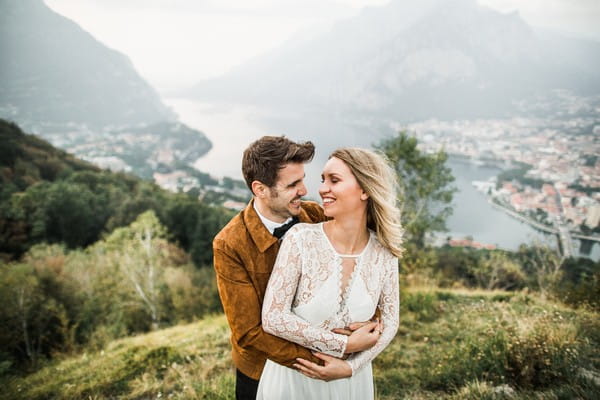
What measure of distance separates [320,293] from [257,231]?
49 cm

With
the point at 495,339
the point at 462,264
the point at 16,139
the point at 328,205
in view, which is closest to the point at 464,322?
the point at 495,339

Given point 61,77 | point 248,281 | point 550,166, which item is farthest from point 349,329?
point 61,77

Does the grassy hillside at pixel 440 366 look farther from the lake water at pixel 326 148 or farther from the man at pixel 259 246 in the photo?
the lake water at pixel 326 148

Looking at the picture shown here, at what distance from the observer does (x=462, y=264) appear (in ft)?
55.8

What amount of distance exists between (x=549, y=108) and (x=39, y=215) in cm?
6918

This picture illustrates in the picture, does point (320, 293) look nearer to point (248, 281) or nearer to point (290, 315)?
point (290, 315)

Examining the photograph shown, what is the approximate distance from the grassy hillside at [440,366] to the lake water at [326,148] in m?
3.76

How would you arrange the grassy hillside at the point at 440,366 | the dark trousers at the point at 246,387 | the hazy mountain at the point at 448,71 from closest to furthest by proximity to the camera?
1. the dark trousers at the point at 246,387
2. the grassy hillside at the point at 440,366
3. the hazy mountain at the point at 448,71

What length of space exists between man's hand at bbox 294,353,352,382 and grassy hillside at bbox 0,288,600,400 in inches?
69.0

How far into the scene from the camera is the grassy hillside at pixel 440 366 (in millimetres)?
2861

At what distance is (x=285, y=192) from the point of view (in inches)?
72.6

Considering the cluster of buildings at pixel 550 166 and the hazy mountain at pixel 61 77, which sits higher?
the hazy mountain at pixel 61 77

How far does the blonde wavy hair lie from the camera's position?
5.31 feet

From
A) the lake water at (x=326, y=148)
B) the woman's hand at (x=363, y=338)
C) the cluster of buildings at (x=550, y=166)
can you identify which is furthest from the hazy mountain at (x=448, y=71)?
the woman's hand at (x=363, y=338)
